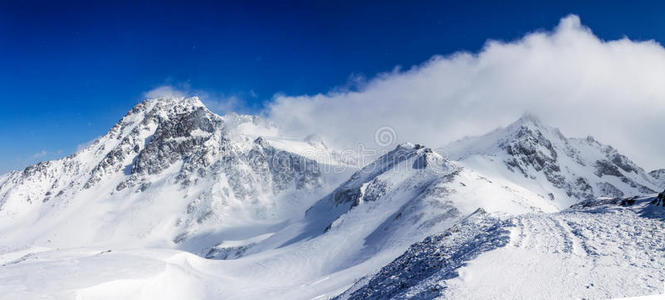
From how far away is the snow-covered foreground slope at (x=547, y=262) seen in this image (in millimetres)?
13750

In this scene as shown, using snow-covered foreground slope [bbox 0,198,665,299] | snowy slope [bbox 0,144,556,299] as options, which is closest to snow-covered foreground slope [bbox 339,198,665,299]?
snow-covered foreground slope [bbox 0,198,665,299]

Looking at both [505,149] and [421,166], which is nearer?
[421,166]

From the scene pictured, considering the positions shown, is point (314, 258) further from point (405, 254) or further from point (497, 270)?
point (497, 270)

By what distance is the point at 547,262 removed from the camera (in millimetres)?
16688

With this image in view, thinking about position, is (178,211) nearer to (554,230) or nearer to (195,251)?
(195,251)

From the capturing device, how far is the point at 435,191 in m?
70.9

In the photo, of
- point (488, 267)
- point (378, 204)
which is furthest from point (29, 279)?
point (378, 204)

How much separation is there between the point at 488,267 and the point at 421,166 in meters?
93.0

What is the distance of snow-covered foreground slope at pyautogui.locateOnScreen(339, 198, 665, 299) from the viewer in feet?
45.1

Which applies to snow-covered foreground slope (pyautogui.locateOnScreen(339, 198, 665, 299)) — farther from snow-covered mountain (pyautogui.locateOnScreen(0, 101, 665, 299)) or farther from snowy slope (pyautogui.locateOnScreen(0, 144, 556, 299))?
snowy slope (pyautogui.locateOnScreen(0, 144, 556, 299))

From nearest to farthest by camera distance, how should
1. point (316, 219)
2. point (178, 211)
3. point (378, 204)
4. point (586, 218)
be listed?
point (586, 218), point (378, 204), point (316, 219), point (178, 211)

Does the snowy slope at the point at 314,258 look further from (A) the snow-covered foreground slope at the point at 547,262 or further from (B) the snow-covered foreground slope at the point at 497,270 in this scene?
(A) the snow-covered foreground slope at the point at 547,262

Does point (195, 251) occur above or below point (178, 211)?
below

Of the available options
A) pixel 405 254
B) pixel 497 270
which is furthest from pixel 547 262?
pixel 405 254
